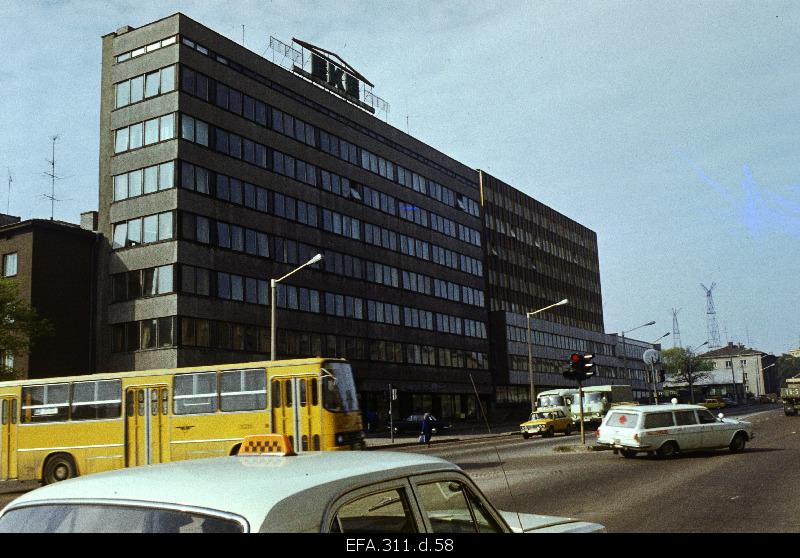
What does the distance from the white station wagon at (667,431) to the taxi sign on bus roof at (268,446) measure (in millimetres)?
20242

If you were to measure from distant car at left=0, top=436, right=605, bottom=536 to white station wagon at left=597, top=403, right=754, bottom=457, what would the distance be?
2002 cm

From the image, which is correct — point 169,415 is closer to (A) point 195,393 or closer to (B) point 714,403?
(A) point 195,393

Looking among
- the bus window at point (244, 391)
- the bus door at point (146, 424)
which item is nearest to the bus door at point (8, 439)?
the bus door at point (146, 424)

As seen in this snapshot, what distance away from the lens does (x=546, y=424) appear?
139 feet

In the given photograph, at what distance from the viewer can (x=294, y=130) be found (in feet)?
188

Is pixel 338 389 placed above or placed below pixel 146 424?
above

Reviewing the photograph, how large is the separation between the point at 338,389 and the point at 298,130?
131 feet

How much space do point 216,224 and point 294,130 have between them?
11.6 m

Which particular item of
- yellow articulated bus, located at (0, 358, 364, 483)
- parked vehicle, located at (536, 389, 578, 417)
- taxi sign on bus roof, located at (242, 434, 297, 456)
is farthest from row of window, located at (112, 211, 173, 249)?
taxi sign on bus roof, located at (242, 434, 297, 456)

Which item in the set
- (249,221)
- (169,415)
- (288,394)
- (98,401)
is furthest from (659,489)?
(249,221)

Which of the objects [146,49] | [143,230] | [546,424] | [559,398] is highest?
[146,49]

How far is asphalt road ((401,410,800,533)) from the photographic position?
10.9 metres

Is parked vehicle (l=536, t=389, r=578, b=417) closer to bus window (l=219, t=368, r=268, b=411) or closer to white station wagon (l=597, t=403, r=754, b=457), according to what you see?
white station wagon (l=597, t=403, r=754, b=457)

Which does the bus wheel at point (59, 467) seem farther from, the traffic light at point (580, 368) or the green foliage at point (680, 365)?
the green foliage at point (680, 365)
